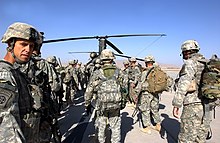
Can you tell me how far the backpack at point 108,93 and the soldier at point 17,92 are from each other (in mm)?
1790

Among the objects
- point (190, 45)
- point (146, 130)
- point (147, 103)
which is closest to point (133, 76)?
point (147, 103)

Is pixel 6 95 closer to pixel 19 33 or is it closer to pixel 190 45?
pixel 19 33

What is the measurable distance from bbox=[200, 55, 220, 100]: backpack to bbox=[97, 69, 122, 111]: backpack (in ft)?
4.85

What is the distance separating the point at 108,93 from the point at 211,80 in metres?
1.72

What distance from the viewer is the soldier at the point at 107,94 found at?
3.70 m

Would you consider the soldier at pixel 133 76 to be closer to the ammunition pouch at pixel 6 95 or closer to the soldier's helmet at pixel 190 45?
the soldier's helmet at pixel 190 45

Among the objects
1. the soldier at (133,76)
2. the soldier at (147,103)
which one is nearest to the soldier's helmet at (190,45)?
the soldier at (147,103)

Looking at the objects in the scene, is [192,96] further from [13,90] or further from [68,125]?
[68,125]

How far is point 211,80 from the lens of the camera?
3.03 m

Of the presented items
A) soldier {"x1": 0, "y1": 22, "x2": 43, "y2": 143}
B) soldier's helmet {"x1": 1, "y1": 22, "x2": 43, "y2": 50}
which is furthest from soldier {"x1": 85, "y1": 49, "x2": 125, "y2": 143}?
soldier's helmet {"x1": 1, "y1": 22, "x2": 43, "y2": 50}

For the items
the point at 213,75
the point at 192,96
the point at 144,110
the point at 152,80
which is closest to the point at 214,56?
the point at 213,75

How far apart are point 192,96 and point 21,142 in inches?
108

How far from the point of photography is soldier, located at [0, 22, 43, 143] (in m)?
1.27

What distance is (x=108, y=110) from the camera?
3783 millimetres
